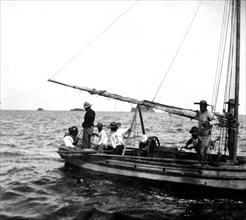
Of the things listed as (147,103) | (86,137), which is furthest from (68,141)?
(147,103)

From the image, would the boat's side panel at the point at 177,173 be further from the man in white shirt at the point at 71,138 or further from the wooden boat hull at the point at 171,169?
the man in white shirt at the point at 71,138

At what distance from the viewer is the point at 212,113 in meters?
9.46

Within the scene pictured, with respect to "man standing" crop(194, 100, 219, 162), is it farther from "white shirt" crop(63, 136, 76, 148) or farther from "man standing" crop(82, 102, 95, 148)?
"white shirt" crop(63, 136, 76, 148)

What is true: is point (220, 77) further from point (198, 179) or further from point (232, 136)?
point (198, 179)

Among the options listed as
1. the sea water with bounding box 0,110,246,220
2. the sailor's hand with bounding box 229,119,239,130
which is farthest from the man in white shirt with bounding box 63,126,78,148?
the sailor's hand with bounding box 229,119,239,130

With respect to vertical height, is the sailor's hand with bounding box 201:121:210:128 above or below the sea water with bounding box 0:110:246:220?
above

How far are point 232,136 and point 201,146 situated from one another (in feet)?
4.03

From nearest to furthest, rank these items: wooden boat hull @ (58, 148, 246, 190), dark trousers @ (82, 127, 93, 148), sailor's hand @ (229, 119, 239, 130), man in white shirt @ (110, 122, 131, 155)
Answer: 1. wooden boat hull @ (58, 148, 246, 190)
2. sailor's hand @ (229, 119, 239, 130)
3. man in white shirt @ (110, 122, 131, 155)
4. dark trousers @ (82, 127, 93, 148)

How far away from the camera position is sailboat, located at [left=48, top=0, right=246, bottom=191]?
28.2 ft

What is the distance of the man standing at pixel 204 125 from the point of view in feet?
30.0

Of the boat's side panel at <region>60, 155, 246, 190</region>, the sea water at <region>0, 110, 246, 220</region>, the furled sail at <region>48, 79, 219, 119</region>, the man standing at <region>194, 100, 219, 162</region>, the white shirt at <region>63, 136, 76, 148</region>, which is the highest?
the furled sail at <region>48, 79, 219, 119</region>

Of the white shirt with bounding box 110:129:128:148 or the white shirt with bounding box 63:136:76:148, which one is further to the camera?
the white shirt with bounding box 63:136:76:148

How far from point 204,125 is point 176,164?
1.69 m

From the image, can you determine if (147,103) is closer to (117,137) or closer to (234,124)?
(117,137)
